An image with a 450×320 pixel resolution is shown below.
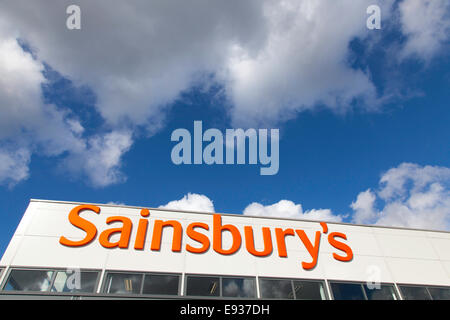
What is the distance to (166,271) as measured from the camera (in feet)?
39.4

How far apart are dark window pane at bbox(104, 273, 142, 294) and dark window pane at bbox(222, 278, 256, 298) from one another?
12.3 ft

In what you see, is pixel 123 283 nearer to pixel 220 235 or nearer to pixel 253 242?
pixel 220 235

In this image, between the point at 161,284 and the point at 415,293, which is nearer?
the point at 161,284

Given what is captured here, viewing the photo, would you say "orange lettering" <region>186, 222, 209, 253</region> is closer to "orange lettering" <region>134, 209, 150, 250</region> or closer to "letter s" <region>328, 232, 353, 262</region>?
"orange lettering" <region>134, 209, 150, 250</region>

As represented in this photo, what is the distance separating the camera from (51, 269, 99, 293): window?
1083cm

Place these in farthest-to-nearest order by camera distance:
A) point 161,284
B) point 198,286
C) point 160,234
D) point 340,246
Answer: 1. point 340,246
2. point 160,234
3. point 198,286
4. point 161,284

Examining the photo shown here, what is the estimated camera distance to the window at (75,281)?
10.8 meters

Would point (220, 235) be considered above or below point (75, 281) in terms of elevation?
above

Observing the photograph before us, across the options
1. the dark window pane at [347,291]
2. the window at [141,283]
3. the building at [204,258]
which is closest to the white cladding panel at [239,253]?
the building at [204,258]

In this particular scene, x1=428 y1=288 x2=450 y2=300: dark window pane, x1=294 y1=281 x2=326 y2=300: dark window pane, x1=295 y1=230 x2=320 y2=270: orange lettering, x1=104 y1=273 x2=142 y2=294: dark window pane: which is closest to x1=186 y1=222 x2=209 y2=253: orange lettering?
x1=104 y1=273 x2=142 y2=294: dark window pane

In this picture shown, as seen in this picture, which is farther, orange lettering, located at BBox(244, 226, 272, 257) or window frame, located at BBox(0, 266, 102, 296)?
orange lettering, located at BBox(244, 226, 272, 257)

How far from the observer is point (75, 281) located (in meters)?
11.0

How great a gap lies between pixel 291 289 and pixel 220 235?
4.17m

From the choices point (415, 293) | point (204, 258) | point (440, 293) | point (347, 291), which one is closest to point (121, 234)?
point (204, 258)
